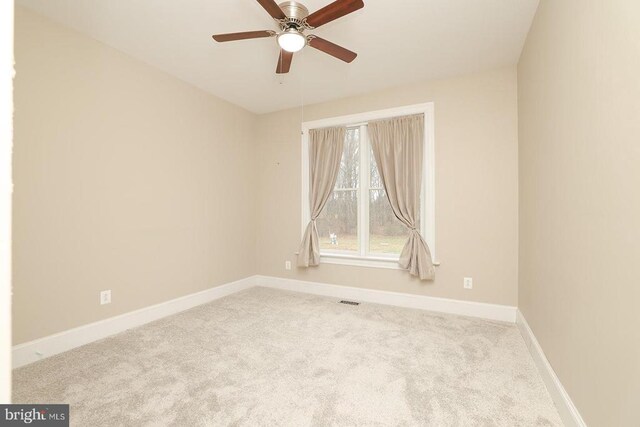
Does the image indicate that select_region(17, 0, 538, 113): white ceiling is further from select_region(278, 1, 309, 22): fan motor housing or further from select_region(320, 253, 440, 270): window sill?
select_region(320, 253, 440, 270): window sill

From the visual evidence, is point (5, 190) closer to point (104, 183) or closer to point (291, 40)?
point (291, 40)

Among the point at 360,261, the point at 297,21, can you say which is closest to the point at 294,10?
the point at 297,21

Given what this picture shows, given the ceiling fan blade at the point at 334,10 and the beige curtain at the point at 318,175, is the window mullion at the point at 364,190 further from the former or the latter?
the ceiling fan blade at the point at 334,10

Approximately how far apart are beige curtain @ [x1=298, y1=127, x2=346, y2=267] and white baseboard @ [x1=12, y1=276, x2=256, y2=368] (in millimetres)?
1284

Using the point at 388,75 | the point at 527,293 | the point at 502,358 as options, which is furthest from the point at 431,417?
the point at 388,75

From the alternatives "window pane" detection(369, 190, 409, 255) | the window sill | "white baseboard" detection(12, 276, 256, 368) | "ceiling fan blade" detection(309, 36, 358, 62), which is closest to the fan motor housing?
"ceiling fan blade" detection(309, 36, 358, 62)

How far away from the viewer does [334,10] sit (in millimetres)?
1849

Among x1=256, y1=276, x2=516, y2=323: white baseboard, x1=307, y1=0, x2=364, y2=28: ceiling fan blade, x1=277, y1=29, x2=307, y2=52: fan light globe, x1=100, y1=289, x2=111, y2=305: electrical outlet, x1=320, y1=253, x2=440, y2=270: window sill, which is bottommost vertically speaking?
x1=256, y1=276, x2=516, y2=323: white baseboard

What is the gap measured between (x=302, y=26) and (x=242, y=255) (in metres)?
3.12

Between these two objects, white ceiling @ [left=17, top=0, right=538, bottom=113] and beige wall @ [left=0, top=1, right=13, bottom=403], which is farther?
white ceiling @ [left=17, top=0, right=538, bottom=113]

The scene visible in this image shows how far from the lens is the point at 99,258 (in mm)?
2660

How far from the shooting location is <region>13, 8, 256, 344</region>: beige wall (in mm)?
2240

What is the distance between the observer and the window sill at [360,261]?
363cm

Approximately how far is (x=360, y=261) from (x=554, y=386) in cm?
229
